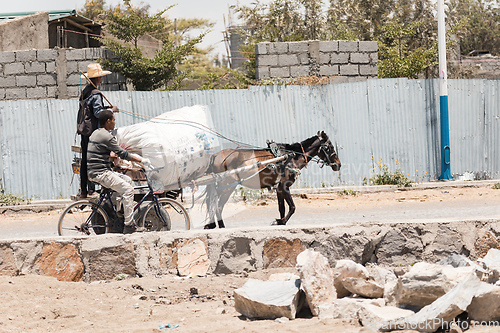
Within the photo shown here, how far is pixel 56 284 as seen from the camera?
5309 millimetres

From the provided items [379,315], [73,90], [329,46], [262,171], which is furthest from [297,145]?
[73,90]

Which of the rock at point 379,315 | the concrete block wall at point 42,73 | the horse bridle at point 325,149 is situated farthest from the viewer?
the concrete block wall at point 42,73

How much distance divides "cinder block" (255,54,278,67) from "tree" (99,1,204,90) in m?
3.72

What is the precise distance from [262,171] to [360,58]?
8.00m

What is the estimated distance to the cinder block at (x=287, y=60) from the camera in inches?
601

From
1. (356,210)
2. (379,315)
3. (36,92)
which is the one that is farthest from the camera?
(36,92)

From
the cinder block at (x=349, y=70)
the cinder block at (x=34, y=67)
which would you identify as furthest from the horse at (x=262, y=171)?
the cinder block at (x=34, y=67)

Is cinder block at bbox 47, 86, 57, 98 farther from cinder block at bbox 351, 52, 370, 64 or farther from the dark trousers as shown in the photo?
the dark trousers

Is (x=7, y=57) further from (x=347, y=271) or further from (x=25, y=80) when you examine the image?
(x=347, y=271)

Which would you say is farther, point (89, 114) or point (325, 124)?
point (325, 124)

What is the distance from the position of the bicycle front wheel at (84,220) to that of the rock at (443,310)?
14.5 feet

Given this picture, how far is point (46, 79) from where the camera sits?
1570 cm

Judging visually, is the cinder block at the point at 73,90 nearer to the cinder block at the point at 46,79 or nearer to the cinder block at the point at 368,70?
the cinder block at the point at 46,79

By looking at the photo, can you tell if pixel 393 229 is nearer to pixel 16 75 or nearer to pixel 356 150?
pixel 356 150
